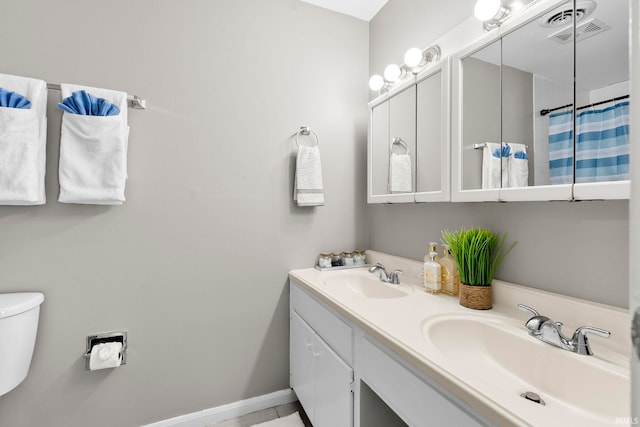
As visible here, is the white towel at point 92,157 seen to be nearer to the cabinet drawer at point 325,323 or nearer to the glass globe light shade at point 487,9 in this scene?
the cabinet drawer at point 325,323

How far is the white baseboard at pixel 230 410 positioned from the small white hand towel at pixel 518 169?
160cm

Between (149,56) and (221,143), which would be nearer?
(149,56)

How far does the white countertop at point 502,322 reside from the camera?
2.04ft

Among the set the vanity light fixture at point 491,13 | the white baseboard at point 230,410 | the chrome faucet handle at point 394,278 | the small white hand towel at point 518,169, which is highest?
the vanity light fixture at point 491,13

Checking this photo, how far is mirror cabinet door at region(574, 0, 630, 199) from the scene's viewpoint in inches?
31.8

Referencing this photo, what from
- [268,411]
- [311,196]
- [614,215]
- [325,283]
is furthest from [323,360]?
[614,215]

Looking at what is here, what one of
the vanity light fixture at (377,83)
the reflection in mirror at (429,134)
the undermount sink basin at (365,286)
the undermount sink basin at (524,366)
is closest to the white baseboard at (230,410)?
the undermount sink basin at (365,286)

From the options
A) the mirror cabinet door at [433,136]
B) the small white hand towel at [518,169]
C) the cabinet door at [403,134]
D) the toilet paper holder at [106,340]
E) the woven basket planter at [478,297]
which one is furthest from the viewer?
the cabinet door at [403,134]

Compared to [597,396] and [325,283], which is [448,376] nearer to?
[597,396]

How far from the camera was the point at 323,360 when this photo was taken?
4.38 feet

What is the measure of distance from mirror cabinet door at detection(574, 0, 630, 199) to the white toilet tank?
197 centimetres

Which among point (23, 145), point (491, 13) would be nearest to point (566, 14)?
point (491, 13)

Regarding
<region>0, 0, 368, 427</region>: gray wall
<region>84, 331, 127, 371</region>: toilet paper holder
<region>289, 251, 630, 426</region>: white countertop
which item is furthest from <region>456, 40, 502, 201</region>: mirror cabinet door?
<region>84, 331, 127, 371</region>: toilet paper holder

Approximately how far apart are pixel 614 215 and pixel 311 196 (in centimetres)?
123
